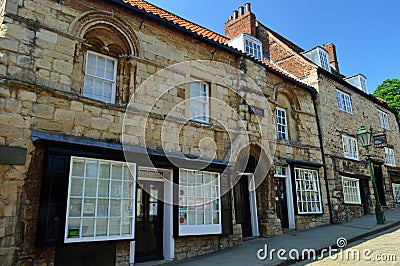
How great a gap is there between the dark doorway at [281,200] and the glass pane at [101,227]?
7.13 metres

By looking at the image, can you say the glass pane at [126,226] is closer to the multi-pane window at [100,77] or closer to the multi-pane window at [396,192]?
the multi-pane window at [100,77]

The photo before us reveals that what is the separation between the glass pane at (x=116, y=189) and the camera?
266 inches

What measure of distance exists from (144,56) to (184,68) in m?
1.43

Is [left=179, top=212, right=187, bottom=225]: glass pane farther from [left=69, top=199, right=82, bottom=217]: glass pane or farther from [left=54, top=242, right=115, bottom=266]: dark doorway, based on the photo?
[left=69, top=199, right=82, bottom=217]: glass pane

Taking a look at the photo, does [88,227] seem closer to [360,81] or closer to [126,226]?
[126,226]

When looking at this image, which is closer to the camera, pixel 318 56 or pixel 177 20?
pixel 177 20

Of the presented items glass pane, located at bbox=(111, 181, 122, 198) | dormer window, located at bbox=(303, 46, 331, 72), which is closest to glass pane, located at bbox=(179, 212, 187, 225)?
glass pane, located at bbox=(111, 181, 122, 198)

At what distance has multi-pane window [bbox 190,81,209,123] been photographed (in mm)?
9250

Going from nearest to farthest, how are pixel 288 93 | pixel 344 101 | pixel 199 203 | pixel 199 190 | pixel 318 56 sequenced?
pixel 199 203
pixel 199 190
pixel 288 93
pixel 344 101
pixel 318 56

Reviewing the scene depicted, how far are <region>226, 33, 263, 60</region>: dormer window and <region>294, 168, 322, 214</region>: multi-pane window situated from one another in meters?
5.40

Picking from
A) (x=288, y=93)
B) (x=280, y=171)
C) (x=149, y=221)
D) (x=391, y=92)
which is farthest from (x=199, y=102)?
(x=391, y=92)

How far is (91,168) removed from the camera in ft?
21.4

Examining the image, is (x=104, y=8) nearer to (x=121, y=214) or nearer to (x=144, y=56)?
(x=144, y=56)

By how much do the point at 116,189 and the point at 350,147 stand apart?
13153 millimetres
